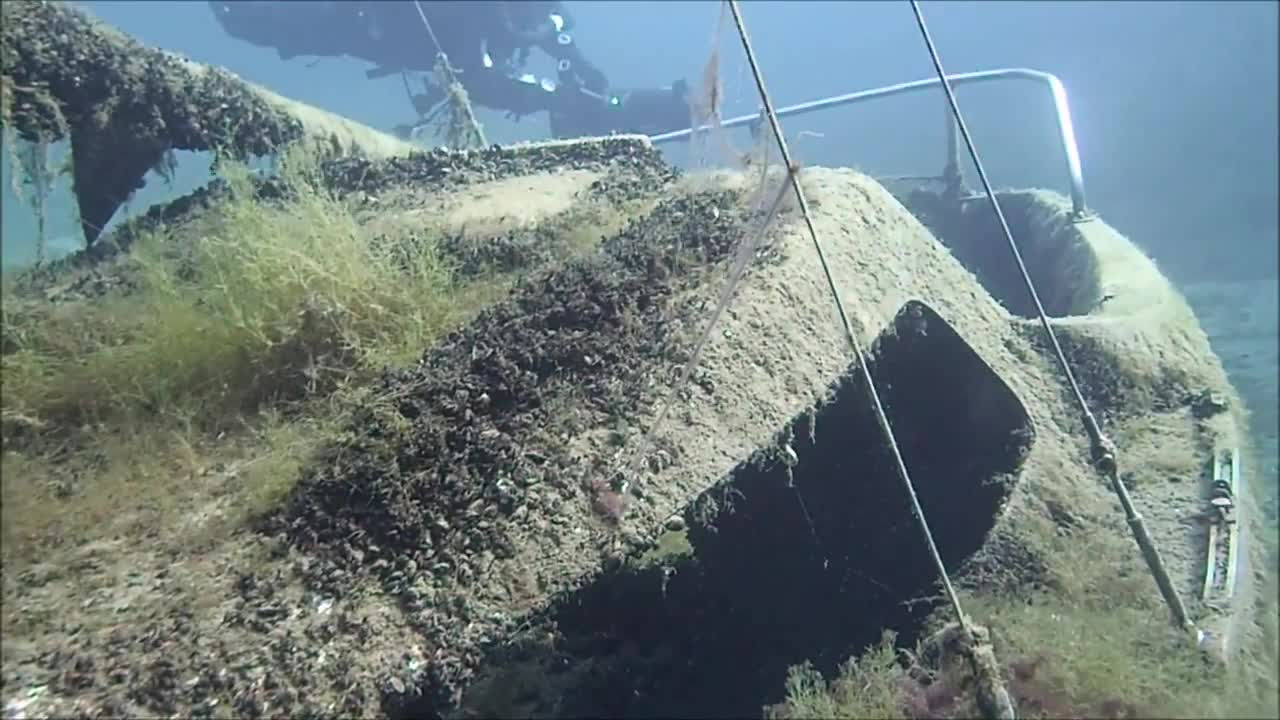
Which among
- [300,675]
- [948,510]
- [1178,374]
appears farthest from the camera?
[1178,374]

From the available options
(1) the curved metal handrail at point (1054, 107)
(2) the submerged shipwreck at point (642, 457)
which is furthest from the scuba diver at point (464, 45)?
(2) the submerged shipwreck at point (642, 457)

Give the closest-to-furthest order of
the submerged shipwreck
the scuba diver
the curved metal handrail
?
1. the submerged shipwreck
2. the curved metal handrail
3. the scuba diver

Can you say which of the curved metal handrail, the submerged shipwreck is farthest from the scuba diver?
the submerged shipwreck

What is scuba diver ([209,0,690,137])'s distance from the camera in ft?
53.0

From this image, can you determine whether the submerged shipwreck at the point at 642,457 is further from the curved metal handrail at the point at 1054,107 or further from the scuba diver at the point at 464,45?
the scuba diver at the point at 464,45

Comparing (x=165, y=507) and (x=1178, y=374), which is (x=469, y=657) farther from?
(x=1178, y=374)

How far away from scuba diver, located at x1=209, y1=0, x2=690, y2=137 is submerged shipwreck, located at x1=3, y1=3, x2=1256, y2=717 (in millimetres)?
10804

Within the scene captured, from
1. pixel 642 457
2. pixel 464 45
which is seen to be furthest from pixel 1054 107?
pixel 464 45

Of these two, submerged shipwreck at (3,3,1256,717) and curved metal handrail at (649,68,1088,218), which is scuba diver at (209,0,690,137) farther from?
submerged shipwreck at (3,3,1256,717)

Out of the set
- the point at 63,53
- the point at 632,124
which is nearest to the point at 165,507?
the point at 63,53

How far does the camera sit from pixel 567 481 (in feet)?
8.65

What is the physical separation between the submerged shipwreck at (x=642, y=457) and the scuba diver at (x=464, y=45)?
10804 mm

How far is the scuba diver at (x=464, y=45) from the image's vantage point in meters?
16.2

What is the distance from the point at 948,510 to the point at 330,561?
3.35 metres
